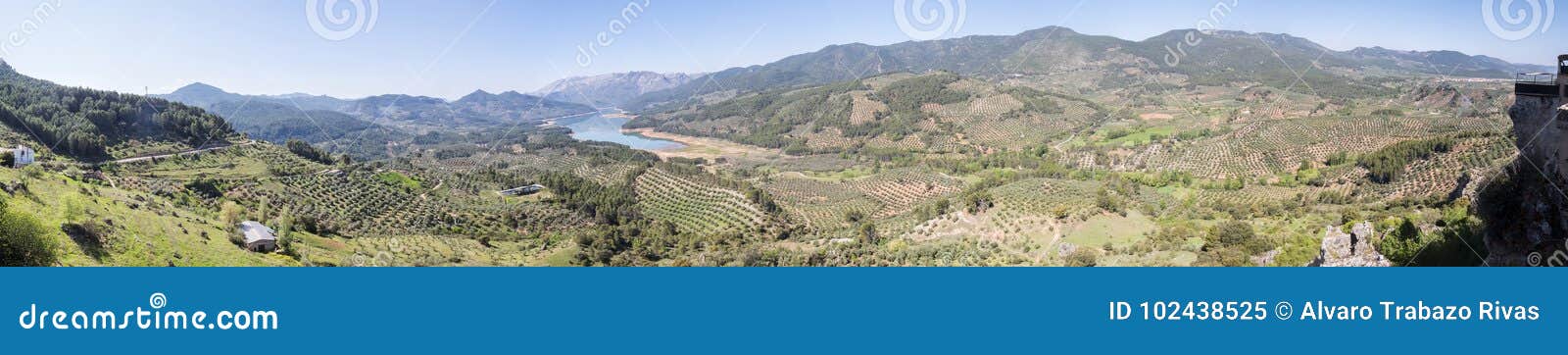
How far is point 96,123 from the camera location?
34.0 m

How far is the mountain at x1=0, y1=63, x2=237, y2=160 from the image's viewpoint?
3009 cm

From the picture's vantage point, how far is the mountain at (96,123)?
30.1 meters

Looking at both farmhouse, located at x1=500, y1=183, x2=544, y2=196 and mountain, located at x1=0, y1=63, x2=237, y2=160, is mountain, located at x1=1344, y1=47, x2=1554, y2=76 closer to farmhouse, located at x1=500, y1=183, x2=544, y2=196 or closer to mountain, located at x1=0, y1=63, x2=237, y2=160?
farmhouse, located at x1=500, y1=183, x2=544, y2=196

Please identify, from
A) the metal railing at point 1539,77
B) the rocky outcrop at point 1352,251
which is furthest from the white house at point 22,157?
the metal railing at point 1539,77

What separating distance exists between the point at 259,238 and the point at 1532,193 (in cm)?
2847

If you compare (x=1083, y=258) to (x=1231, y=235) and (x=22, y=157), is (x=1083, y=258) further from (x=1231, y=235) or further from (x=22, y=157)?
(x=22, y=157)

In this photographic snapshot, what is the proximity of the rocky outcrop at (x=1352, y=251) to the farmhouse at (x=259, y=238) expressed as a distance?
26.3 metres

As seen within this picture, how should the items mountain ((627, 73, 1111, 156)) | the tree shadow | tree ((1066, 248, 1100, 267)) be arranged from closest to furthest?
the tree shadow, tree ((1066, 248, 1100, 267)), mountain ((627, 73, 1111, 156))

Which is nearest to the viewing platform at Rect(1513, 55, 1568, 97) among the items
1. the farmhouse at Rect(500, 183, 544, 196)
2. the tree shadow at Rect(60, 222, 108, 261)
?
the tree shadow at Rect(60, 222, 108, 261)

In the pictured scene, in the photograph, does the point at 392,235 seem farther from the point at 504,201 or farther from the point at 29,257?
the point at 29,257

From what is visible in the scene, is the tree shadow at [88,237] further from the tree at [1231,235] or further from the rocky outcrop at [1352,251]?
the tree at [1231,235]

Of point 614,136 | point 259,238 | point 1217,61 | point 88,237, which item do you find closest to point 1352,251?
point 88,237

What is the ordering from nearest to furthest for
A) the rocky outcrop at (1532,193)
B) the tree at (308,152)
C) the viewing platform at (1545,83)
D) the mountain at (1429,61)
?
the rocky outcrop at (1532,193) < the viewing platform at (1545,83) < the tree at (308,152) < the mountain at (1429,61)

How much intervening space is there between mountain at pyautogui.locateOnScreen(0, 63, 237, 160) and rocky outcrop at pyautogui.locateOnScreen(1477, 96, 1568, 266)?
47.3m
